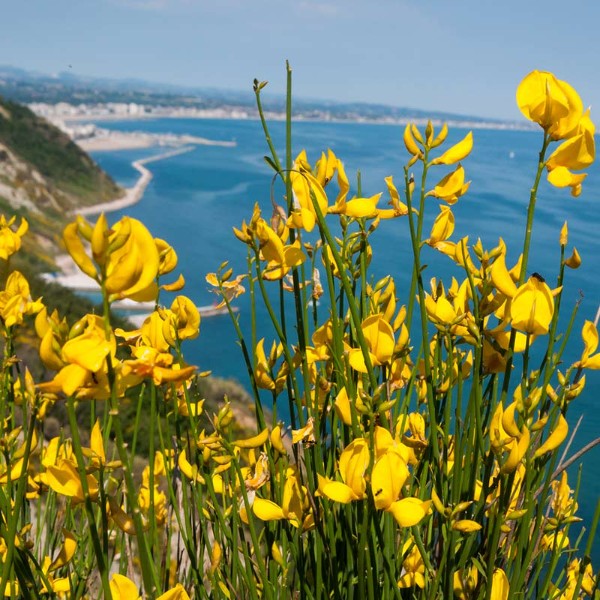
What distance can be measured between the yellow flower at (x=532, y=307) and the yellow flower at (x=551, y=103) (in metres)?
0.17

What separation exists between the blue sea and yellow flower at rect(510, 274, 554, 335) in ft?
0.67

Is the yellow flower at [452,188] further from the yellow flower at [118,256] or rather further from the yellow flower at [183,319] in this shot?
the yellow flower at [118,256]

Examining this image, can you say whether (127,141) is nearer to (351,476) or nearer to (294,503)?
(294,503)

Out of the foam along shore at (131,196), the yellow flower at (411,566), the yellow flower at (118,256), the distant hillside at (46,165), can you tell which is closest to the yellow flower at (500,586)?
the yellow flower at (411,566)

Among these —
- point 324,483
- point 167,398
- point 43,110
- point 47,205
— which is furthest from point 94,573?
point 43,110

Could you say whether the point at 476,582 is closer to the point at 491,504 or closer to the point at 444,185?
the point at 491,504

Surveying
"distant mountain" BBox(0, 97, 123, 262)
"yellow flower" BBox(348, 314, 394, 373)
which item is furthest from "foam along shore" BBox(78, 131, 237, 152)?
"yellow flower" BBox(348, 314, 394, 373)

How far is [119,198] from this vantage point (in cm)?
3241

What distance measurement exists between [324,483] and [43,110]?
8817cm

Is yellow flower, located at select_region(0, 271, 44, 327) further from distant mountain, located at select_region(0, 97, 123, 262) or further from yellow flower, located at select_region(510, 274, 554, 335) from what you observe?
distant mountain, located at select_region(0, 97, 123, 262)

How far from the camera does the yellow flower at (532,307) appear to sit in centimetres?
62

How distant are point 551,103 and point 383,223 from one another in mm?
25394

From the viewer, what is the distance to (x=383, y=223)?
Answer: 84.3 ft

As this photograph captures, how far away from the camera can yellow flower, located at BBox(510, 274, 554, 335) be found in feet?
2.03
